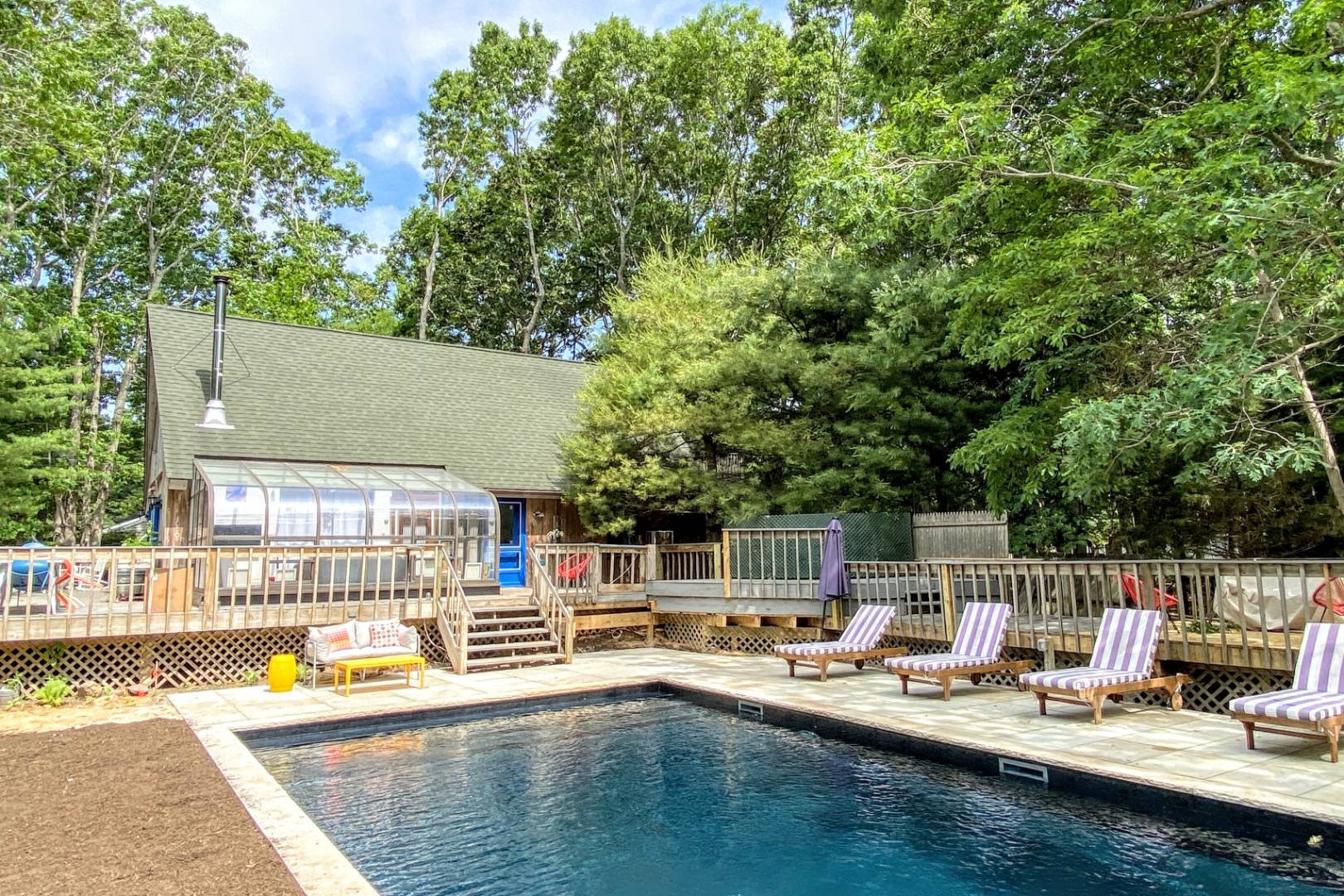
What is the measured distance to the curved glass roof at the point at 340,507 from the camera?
39.7ft

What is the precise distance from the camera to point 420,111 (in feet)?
108

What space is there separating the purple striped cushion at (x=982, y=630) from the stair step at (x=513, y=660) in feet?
19.5

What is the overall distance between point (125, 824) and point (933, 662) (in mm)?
7288

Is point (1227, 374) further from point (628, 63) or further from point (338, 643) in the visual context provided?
point (628, 63)

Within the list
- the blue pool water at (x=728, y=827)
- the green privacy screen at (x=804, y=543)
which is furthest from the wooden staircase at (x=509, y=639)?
the blue pool water at (x=728, y=827)

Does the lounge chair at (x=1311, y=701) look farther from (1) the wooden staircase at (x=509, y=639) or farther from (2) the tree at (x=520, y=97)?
(2) the tree at (x=520, y=97)

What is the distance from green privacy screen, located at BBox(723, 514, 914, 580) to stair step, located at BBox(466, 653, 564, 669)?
315 centimetres

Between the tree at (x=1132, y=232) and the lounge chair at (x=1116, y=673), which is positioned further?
the tree at (x=1132, y=232)

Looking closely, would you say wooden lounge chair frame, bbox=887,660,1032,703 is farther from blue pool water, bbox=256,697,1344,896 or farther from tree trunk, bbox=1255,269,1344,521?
tree trunk, bbox=1255,269,1344,521

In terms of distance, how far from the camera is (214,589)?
33.3ft

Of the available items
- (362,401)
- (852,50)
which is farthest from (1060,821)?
(852,50)

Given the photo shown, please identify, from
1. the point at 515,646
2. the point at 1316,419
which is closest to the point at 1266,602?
the point at 1316,419

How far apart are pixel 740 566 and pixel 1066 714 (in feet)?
18.9

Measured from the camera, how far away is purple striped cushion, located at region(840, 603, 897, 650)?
10.2m
